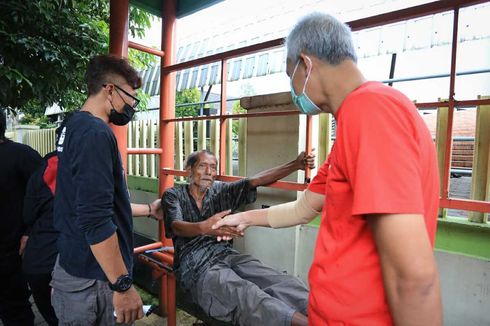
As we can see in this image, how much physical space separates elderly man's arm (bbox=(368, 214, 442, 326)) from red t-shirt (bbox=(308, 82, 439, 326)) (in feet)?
0.11

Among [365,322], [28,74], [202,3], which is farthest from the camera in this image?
[28,74]

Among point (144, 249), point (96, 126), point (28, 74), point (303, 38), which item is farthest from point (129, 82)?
point (28, 74)

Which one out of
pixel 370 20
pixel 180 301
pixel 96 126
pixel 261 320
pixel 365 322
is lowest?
pixel 180 301

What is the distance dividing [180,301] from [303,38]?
2181 mm

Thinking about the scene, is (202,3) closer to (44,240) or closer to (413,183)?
(44,240)

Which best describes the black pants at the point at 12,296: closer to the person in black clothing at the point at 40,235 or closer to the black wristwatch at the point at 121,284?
the person in black clothing at the point at 40,235

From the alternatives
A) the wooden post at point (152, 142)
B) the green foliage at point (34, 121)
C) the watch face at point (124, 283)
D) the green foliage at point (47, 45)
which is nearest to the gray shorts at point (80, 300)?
the watch face at point (124, 283)

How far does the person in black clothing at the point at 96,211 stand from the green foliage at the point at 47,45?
221 centimetres

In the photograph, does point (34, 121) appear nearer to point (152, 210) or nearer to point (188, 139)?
point (188, 139)

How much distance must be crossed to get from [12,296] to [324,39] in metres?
2.83

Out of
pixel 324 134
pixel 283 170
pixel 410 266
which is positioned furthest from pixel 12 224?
pixel 410 266

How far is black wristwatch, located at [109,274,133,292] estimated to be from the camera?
52.8 inches

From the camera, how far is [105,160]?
128 cm

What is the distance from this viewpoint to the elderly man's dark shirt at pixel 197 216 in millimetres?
2236
